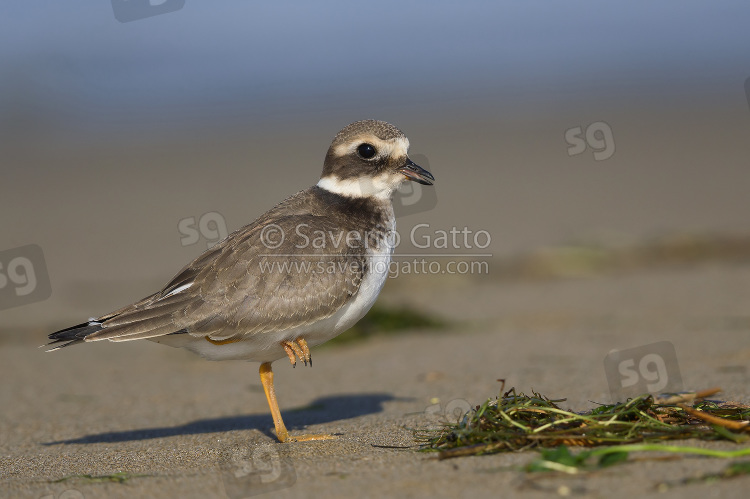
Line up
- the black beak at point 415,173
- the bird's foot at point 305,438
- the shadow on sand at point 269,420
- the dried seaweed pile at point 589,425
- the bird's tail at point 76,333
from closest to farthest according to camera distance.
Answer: the dried seaweed pile at point 589,425
the bird's foot at point 305,438
the bird's tail at point 76,333
the shadow on sand at point 269,420
the black beak at point 415,173

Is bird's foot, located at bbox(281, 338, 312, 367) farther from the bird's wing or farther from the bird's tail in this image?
the bird's tail

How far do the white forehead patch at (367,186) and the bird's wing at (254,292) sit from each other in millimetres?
564

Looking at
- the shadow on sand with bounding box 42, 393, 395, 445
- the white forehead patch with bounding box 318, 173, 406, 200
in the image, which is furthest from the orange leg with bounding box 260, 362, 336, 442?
the white forehead patch with bounding box 318, 173, 406, 200

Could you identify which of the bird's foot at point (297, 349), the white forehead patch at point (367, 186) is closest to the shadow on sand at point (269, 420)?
the bird's foot at point (297, 349)

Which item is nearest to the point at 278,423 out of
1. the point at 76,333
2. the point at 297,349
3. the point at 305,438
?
the point at 305,438

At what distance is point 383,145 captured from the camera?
253 inches

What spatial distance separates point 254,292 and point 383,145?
150cm

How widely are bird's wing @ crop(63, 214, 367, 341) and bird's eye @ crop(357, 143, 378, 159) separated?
778mm

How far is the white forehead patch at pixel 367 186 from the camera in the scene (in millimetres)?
6430

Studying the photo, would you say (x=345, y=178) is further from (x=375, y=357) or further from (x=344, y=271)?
(x=375, y=357)

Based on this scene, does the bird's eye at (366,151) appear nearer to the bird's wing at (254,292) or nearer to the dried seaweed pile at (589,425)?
the bird's wing at (254,292)

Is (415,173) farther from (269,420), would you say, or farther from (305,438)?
(269,420)

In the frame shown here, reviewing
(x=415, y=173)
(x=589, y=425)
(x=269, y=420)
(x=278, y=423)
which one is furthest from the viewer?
(x=269, y=420)

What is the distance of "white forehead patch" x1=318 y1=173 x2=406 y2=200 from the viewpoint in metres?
6.43
